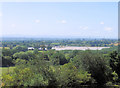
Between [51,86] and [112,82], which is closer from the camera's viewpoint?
[51,86]

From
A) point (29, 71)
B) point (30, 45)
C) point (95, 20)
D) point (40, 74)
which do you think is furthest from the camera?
point (30, 45)

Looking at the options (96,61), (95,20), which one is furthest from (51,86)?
(95,20)

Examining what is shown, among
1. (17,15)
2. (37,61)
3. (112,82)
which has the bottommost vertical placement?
(112,82)

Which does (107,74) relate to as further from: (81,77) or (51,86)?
(51,86)

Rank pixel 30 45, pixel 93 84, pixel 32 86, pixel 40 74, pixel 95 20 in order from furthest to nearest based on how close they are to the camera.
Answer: pixel 30 45 → pixel 95 20 → pixel 93 84 → pixel 40 74 → pixel 32 86

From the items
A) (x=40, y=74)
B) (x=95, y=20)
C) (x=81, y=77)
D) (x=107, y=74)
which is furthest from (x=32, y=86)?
(x=95, y=20)

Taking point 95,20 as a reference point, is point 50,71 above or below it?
below

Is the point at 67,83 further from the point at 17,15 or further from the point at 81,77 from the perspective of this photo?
the point at 17,15

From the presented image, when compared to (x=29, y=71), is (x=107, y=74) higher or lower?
lower

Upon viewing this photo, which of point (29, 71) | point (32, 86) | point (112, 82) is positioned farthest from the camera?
point (112, 82)
